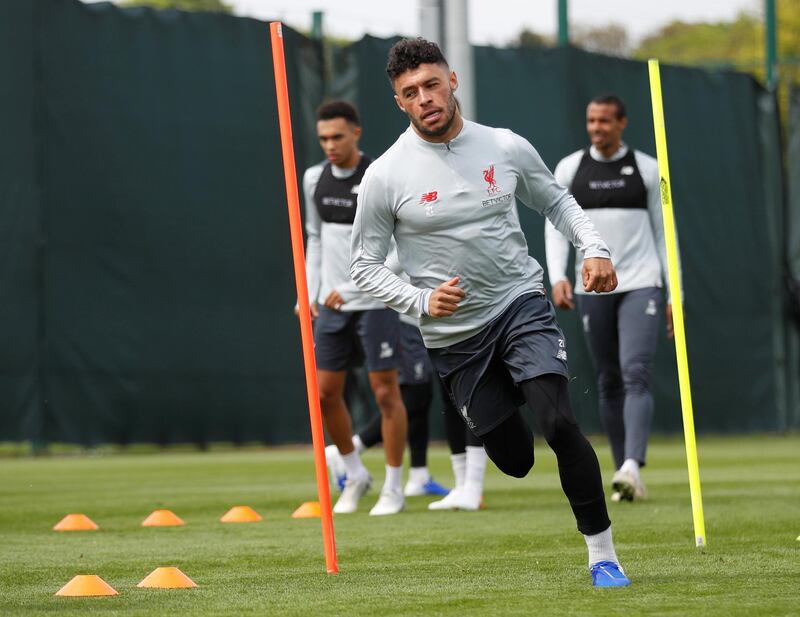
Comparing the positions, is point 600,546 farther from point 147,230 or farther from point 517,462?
point 147,230

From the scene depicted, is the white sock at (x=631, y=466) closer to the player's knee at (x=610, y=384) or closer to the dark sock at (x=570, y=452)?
the player's knee at (x=610, y=384)

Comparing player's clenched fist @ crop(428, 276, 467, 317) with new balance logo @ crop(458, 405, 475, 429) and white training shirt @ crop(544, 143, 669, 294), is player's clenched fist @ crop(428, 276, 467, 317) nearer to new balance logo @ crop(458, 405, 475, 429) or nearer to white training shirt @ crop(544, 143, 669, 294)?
new balance logo @ crop(458, 405, 475, 429)

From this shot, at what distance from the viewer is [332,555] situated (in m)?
5.40

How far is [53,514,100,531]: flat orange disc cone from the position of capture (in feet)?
24.8

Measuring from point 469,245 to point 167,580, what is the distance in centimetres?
146

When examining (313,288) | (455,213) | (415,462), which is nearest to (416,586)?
(455,213)

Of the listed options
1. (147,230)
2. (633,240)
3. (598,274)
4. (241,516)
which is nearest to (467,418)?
(598,274)

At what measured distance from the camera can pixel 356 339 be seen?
27.9 ft

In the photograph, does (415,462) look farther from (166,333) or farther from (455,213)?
(166,333)

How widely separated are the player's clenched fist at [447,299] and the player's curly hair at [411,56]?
749 mm

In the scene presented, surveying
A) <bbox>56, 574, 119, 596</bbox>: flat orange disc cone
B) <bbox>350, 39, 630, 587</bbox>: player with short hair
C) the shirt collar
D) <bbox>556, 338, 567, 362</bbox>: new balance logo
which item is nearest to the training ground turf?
<bbox>56, 574, 119, 596</bbox>: flat orange disc cone

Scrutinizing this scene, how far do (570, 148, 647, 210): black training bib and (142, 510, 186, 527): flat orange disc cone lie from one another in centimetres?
278

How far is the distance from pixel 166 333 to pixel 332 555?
392 inches

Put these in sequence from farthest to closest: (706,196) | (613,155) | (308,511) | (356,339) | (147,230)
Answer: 1. (706,196)
2. (147,230)
3. (613,155)
4. (356,339)
5. (308,511)
